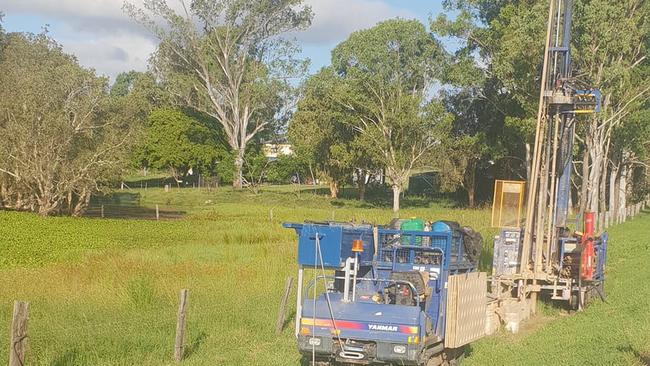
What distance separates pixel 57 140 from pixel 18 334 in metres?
37.6

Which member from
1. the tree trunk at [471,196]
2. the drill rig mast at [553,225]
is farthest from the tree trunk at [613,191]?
the drill rig mast at [553,225]

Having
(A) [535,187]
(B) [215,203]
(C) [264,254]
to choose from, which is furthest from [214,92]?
(A) [535,187]

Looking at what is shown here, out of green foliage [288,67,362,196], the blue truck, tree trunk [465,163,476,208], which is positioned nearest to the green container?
the blue truck

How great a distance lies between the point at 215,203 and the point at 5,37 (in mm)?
28685

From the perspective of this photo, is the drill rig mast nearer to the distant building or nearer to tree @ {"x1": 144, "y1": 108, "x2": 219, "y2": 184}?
tree @ {"x1": 144, "y1": 108, "x2": 219, "y2": 184}

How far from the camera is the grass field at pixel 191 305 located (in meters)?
13.0

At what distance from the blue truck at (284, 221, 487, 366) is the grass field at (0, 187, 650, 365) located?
1464 mm

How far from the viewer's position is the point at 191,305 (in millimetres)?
17031

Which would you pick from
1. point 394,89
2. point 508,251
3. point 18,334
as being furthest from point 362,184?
point 18,334

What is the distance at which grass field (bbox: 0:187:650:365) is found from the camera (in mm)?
12953

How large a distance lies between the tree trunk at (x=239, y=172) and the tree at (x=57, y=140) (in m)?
26.6

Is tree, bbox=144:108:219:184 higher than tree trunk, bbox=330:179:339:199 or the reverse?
higher

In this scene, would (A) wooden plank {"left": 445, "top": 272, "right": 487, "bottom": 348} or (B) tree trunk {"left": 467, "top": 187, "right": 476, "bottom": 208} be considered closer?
(A) wooden plank {"left": 445, "top": 272, "right": 487, "bottom": 348}

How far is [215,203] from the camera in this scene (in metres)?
65.5
